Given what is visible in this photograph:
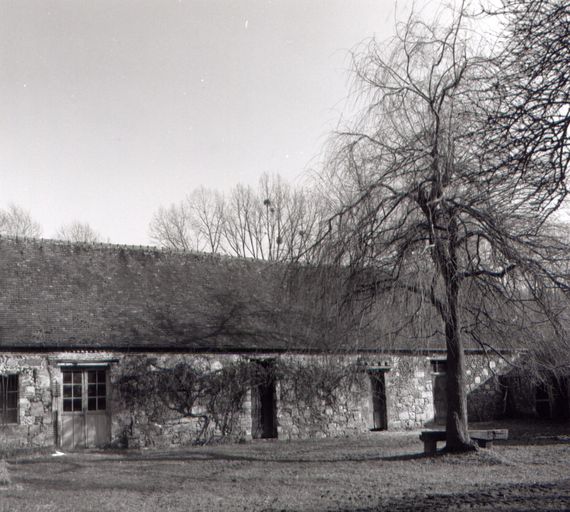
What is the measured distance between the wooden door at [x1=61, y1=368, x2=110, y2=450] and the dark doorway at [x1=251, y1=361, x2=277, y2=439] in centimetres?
409

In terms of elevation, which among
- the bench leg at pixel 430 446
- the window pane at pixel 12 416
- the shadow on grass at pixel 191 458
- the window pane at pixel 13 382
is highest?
the window pane at pixel 13 382

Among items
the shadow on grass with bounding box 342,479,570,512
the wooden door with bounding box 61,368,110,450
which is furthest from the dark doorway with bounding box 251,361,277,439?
the shadow on grass with bounding box 342,479,570,512

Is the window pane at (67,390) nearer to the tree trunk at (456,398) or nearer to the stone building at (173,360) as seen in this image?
the stone building at (173,360)

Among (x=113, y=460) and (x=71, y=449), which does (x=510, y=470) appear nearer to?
(x=113, y=460)

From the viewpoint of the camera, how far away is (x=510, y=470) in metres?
11.7

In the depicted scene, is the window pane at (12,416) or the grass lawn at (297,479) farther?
the window pane at (12,416)

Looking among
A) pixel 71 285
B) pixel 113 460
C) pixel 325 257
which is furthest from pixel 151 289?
pixel 325 257

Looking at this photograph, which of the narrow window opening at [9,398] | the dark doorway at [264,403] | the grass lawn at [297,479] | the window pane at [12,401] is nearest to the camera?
the grass lawn at [297,479]

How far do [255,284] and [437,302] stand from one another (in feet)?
31.9

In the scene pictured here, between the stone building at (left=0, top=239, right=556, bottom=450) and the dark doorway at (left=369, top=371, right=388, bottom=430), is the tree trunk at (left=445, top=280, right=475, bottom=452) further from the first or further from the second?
the dark doorway at (left=369, top=371, right=388, bottom=430)

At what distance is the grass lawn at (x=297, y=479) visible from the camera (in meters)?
8.98

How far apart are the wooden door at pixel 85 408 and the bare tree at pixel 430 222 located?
25.7 ft

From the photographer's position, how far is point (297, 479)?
1130cm

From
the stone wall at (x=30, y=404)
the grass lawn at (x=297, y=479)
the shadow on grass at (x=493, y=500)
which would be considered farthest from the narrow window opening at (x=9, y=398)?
the shadow on grass at (x=493, y=500)
